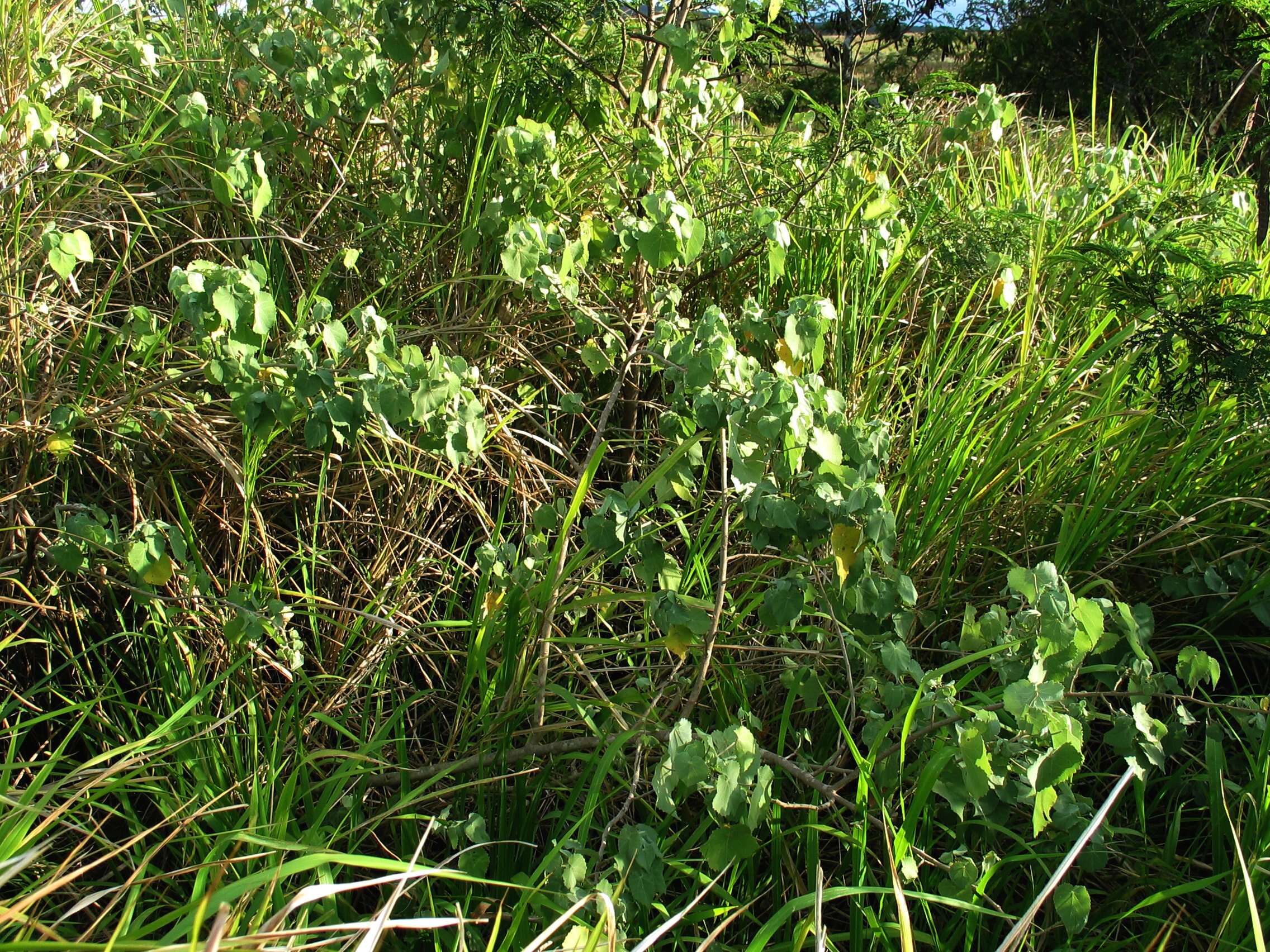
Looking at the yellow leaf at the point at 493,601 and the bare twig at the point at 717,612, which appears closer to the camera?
the bare twig at the point at 717,612

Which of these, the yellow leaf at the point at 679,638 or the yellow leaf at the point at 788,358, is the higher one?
the yellow leaf at the point at 788,358

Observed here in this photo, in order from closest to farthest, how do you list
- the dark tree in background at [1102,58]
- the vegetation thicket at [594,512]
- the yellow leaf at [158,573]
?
the vegetation thicket at [594,512] → the yellow leaf at [158,573] → the dark tree in background at [1102,58]

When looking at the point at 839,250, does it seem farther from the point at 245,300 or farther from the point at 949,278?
the point at 245,300

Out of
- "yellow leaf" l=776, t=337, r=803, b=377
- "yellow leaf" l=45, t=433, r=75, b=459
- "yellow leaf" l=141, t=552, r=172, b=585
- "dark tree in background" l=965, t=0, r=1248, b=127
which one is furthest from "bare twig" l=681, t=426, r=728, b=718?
"dark tree in background" l=965, t=0, r=1248, b=127

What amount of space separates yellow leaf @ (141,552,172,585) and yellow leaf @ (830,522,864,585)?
107 centimetres

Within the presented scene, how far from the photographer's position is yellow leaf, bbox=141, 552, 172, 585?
5.77 feet

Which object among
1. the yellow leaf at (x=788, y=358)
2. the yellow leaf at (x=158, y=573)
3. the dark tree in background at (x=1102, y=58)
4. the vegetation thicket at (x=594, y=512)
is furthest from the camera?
the dark tree in background at (x=1102, y=58)

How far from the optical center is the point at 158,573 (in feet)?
5.79

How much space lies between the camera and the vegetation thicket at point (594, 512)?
5.25ft

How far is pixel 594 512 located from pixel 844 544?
570 mm

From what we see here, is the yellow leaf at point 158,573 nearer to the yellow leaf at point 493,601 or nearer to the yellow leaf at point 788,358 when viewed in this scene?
the yellow leaf at point 493,601

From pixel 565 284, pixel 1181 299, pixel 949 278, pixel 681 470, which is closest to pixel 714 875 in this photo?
pixel 681 470

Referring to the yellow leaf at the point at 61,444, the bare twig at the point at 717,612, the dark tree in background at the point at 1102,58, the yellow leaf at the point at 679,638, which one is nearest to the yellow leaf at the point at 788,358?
the bare twig at the point at 717,612

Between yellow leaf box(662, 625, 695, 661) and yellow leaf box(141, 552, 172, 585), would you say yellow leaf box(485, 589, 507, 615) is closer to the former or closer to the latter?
yellow leaf box(662, 625, 695, 661)
